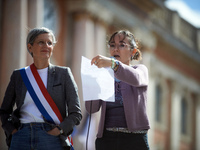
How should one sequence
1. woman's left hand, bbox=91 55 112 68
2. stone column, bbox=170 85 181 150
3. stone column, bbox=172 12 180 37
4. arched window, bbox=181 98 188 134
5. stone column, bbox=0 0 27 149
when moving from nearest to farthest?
woman's left hand, bbox=91 55 112 68, stone column, bbox=0 0 27 149, stone column, bbox=170 85 181 150, stone column, bbox=172 12 180 37, arched window, bbox=181 98 188 134

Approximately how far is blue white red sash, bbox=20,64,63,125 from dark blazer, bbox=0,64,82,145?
33 millimetres

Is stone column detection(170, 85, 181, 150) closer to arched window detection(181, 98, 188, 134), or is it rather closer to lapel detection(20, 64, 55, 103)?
arched window detection(181, 98, 188, 134)

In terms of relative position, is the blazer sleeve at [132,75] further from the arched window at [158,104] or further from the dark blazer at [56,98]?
the arched window at [158,104]

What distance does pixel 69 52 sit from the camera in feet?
45.9

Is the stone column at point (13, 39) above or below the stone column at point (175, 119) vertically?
above

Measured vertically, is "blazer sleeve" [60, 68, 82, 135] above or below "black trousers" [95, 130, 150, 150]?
above

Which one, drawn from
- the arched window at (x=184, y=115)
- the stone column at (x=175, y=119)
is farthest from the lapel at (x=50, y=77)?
the arched window at (x=184, y=115)

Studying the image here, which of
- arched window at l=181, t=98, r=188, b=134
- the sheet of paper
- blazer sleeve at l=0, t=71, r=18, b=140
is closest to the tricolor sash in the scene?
blazer sleeve at l=0, t=71, r=18, b=140

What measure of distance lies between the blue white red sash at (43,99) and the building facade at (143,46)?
4.71ft

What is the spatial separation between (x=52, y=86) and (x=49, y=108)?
163 millimetres

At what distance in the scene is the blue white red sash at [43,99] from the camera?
3113 millimetres

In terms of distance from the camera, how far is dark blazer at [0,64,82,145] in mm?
3128

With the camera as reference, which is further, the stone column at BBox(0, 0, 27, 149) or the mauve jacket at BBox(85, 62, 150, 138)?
the stone column at BBox(0, 0, 27, 149)

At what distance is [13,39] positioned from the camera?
377 inches
